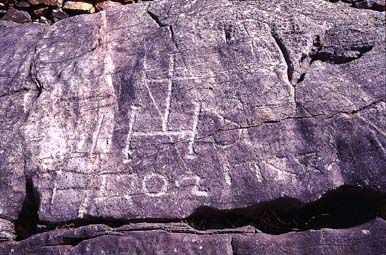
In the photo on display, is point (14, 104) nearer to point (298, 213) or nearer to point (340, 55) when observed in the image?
point (298, 213)

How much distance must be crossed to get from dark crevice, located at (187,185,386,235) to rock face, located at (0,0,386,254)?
0.20 feet

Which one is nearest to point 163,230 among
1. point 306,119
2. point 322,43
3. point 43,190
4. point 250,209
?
point 250,209

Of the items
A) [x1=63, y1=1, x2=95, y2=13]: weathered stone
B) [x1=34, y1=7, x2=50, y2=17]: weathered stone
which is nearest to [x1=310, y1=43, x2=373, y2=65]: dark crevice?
[x1=63, y1=1, x2=95, y2=13]: weathered stone

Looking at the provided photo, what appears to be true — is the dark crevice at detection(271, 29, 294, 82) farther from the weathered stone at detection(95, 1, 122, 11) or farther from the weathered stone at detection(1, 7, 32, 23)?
the weathered stone at detection(1, 7, 32, 23)

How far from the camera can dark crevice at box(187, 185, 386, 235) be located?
3211mm

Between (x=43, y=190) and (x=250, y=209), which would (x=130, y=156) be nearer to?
(x=43, y=190)

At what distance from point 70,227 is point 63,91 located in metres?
1.05

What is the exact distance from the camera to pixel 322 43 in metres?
3.74

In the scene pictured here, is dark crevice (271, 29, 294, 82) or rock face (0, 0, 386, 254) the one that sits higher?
dark crevice (271, 29, 294, 82)

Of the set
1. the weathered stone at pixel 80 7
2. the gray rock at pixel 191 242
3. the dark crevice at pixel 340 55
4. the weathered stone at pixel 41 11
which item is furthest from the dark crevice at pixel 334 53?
the weathered stone at pixel 41 11

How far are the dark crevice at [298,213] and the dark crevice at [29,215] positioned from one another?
101cm

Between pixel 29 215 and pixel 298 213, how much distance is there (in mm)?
1725

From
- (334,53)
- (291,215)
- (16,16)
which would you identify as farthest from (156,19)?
(291,215)

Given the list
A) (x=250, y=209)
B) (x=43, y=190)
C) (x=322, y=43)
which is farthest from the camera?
(x=322, y=43)
